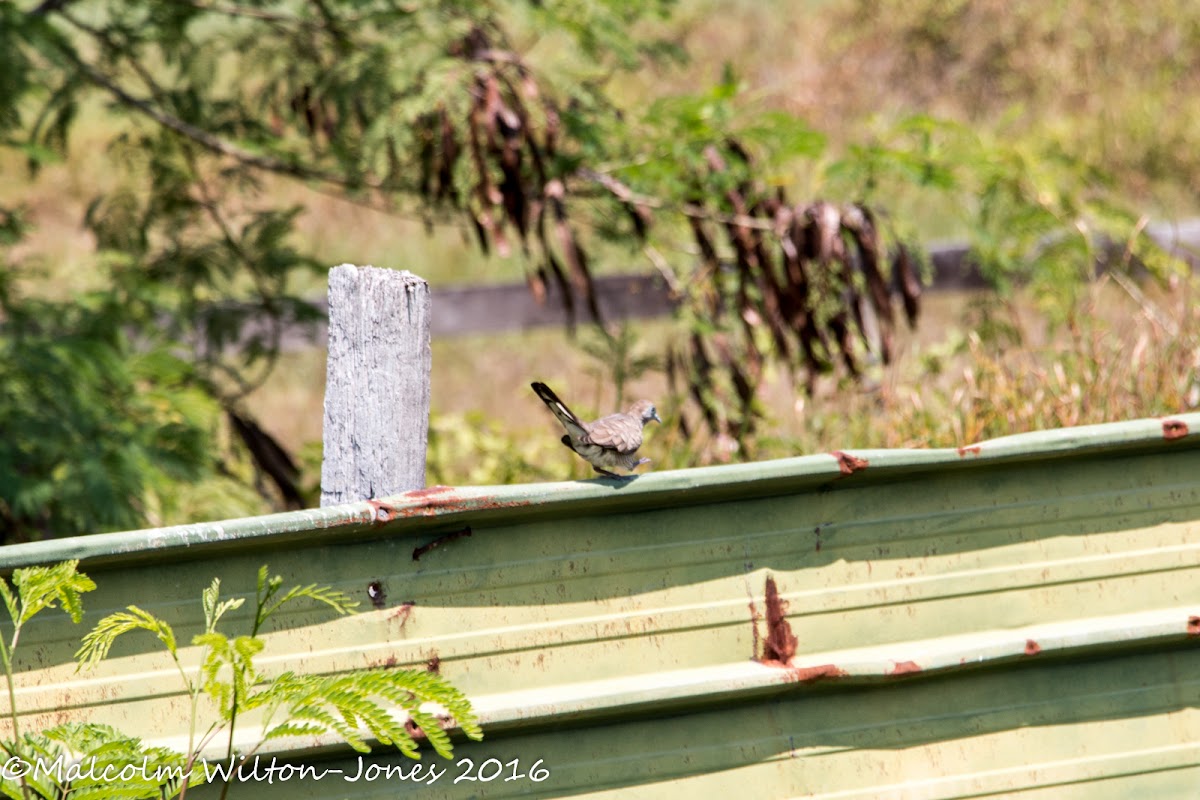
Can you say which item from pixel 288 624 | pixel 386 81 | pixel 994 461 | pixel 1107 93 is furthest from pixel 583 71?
pixel 1107 93

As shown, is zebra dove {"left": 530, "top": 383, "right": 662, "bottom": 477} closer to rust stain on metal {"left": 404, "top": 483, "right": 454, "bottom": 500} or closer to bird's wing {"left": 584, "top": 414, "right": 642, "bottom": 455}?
bird's wing {"left": 584, "top": 414, "right": 642, "bottom": 455}

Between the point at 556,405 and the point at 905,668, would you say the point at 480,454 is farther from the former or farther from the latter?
the point at 905,668

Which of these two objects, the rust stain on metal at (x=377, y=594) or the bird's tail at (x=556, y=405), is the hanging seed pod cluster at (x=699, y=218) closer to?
the bird's tail at (x=556, y=405)

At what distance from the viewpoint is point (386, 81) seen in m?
5.07

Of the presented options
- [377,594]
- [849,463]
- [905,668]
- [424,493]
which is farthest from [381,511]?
[905,668]

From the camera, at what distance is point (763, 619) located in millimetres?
2984

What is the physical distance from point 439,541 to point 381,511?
20 cm

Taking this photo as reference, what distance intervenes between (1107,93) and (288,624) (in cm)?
1411

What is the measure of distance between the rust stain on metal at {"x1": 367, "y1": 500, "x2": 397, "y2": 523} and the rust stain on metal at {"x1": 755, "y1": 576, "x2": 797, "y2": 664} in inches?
37.9

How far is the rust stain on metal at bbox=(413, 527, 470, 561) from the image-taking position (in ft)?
9.11

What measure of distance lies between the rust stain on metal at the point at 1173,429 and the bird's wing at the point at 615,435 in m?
1.39

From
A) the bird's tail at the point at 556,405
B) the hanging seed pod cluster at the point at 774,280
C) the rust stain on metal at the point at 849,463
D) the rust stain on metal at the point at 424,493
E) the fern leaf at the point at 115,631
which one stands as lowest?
the fern leaf at the point at 115,631

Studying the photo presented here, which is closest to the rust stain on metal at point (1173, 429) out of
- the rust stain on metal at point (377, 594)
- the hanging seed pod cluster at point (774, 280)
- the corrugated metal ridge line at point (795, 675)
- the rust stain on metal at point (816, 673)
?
the corrugated metal ridge line at point (795, 675)

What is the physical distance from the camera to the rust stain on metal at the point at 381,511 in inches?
104
